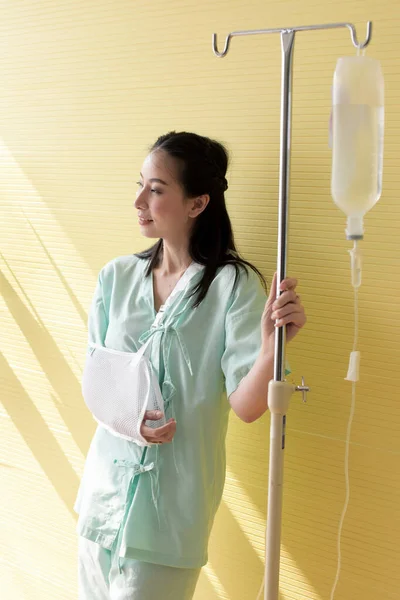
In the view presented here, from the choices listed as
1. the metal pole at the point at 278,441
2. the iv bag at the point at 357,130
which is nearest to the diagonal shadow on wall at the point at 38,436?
the metal pole at the point at 278,441

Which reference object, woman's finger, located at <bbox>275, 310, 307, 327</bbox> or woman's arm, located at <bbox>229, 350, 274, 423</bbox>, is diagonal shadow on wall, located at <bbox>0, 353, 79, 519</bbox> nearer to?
woman's arm, located at <bbox>229, 350, 274, 423</bbox>

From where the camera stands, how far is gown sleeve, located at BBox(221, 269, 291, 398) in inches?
58.7

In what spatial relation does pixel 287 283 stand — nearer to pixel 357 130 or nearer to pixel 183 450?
pixel 357 130

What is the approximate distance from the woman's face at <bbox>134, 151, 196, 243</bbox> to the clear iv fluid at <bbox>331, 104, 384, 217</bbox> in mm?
509

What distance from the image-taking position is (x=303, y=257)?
5.29ft

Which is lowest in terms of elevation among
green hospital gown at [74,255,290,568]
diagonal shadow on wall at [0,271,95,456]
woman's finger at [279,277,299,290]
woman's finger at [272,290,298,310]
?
diagonal shadow on wall at [0,271,95,456]

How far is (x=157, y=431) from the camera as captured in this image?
1521mm

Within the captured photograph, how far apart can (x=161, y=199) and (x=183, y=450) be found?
51 centimetres

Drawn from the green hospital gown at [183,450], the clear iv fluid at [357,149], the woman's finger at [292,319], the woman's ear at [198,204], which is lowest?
the green hospital gown at [183,450]

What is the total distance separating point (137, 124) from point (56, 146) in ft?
0.88

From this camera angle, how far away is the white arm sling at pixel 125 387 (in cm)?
156

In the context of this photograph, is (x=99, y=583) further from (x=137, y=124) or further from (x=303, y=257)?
(x=137, y=124)

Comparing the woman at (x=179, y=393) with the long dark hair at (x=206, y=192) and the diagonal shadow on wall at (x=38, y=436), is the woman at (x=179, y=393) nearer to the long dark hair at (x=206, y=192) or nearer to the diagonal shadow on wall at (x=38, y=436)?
the long dark hair at (x=206, y=192)

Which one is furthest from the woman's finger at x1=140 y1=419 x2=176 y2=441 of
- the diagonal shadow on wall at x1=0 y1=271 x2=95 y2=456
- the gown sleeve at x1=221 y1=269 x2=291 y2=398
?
the diagonal shadow on wall at x1=0 y1=271 x2=95 y2=456
